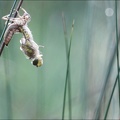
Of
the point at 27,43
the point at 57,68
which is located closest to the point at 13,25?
the point at 27,43

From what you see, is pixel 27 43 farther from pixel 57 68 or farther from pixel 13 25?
pixel 57 68

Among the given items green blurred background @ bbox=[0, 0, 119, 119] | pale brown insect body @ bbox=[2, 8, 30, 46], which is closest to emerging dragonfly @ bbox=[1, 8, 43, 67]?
pale brown insect body @ bbox=[2, 8, 30, 46]

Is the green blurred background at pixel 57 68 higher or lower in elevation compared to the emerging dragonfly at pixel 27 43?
lower

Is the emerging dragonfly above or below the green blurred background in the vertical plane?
above

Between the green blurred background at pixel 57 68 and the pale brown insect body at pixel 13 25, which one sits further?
the green blurred background at pixel 57 68

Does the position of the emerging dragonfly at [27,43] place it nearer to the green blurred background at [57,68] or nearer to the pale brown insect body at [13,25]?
the pale brown insect body at [13,25]

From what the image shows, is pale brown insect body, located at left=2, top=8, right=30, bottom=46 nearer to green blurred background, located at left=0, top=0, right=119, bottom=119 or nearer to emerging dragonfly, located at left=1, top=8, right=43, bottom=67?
emerging dragonfly, located at left=1, top=8, right=43, bottom=67

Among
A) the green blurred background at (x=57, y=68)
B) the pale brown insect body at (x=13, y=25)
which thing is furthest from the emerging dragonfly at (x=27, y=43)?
the green blurred background at (x=57, y=68)

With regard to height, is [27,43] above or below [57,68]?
above

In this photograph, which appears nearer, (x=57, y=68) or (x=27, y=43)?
(x=27, y=43)
